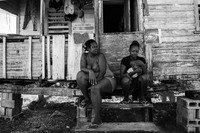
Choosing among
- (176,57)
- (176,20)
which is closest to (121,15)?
(176,20)

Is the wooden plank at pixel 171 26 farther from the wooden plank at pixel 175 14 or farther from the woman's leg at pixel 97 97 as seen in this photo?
the woman's leg at pixel 97 97

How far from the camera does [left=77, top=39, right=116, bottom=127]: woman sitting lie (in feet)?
12.4

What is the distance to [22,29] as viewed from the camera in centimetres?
870

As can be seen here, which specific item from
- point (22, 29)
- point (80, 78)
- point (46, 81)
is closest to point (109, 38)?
point (80, 78)

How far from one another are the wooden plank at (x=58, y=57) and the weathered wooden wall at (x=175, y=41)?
103 inches

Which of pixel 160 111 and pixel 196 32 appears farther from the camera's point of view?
pixel 160 111

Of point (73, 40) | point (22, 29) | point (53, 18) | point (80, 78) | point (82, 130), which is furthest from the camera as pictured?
point (22, 29)

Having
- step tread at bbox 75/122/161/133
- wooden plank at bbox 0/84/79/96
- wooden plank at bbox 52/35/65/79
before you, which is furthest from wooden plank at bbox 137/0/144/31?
step tread at bbox 75/122/161/133

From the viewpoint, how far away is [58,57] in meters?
5.12

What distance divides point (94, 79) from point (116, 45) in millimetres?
1724

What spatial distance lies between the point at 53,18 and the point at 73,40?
3609mm

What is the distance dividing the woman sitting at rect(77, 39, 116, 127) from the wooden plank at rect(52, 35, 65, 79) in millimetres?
1014

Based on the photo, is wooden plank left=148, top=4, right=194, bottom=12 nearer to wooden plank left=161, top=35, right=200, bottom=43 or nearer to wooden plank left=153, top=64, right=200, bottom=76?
wooden plank left=161, top=35, right=200, bottom=43

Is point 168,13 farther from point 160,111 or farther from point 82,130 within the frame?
point 82,130
